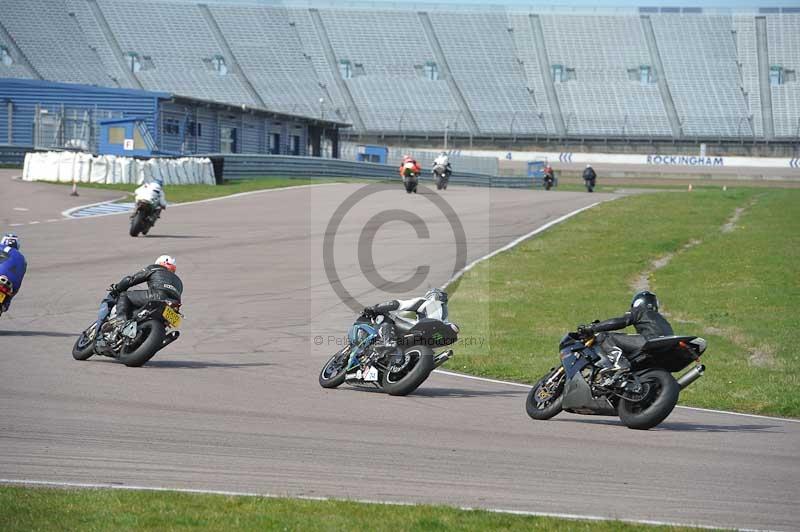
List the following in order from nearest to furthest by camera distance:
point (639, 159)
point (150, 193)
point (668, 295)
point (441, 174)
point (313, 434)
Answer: point (313, 434) → point (668, 295) → point (150, 193) → point (441, 174) → point (639, 159)

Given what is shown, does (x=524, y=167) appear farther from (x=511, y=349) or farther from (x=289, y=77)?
(x=511, y=349)

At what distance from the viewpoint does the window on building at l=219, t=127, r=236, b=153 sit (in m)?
57.6

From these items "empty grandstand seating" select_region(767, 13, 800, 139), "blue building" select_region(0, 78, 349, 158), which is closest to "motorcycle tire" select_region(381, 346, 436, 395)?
"blue building" select_region(0, 78, 349, 158)

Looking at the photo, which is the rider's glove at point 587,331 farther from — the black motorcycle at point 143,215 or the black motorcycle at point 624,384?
the black motorcycle at point 143,215

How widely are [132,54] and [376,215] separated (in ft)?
149

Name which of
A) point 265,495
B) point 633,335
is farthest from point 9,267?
point 265,495

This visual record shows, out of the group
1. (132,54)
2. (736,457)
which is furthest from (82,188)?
(132,54)

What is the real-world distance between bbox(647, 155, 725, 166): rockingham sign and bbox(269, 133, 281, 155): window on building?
2713cm

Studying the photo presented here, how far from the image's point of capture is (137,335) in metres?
12.4

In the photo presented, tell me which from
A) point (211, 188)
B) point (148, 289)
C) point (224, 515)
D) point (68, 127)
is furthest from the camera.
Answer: point (68, 127)

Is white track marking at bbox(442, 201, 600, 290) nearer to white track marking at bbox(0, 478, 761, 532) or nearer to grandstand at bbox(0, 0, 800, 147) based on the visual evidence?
white track marking at bbox(0, 478, 761, 532)

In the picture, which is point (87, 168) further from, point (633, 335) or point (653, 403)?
point (653, 403)

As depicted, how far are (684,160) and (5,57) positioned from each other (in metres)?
45.2

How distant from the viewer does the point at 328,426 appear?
935 centimetres
